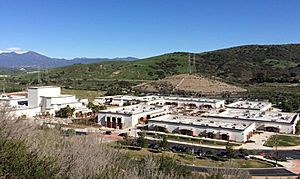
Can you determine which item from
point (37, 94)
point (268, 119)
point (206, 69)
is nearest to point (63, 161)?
point (268, 119)

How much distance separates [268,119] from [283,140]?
7.48 metres

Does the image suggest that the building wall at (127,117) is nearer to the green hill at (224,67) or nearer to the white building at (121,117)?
the white building at (121,117)

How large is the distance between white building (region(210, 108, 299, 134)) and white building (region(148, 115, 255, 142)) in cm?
131

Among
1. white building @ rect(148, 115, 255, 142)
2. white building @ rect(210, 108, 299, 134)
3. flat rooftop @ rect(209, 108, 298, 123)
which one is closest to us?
white building @ rect(148, 115, 255, 142)

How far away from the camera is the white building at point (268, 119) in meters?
48.3

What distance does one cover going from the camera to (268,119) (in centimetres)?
5081

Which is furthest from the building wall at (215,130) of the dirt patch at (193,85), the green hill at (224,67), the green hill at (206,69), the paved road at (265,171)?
the green hill at (224,67)

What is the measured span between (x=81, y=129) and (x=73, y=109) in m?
10.9

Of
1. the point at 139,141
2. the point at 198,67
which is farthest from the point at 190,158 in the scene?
the point at 198,67

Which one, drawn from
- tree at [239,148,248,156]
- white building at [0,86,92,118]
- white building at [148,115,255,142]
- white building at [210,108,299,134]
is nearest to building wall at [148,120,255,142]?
white building at [148,115,255,142]

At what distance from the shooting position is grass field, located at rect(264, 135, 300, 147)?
41844mm

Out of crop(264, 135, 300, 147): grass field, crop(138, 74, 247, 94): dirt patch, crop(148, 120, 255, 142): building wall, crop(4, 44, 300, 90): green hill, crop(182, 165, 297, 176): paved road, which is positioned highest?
crop(4, 44, 300, 90): green hill

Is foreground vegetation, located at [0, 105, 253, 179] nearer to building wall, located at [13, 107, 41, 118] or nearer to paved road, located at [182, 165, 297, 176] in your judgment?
paved road, located at [182, 165, 297, 176]

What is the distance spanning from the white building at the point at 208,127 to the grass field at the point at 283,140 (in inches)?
110
